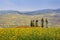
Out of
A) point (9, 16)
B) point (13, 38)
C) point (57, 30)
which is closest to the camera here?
point (13, 38)

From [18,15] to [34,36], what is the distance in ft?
272

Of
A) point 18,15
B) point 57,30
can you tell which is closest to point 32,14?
point 18,15

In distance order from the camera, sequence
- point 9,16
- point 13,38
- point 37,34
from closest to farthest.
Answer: point 13,38 < point 37,34 < point 9,16

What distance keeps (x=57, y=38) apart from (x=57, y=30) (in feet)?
5.12

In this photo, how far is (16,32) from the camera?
10.9 meters

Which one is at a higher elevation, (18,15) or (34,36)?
(34,36)

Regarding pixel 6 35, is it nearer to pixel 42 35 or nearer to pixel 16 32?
pixel 16 32

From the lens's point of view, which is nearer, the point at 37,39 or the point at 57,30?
the point at 37,39

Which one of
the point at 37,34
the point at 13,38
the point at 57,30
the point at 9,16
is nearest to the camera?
the point at 13,38

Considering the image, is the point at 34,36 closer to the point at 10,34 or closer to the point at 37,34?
the point at 37,34

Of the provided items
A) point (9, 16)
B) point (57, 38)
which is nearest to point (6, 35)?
point (57, 38)

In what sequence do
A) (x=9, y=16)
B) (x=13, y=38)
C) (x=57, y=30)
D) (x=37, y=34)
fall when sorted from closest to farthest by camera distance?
(x=13, y=38) < (x=37, y=34) < (x=57, y=30) < (x=9, y=16)

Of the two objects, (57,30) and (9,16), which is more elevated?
(57,30)

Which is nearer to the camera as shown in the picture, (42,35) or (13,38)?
(13,38)
